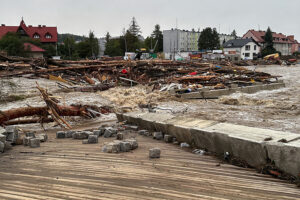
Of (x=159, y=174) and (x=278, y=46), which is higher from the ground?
(x=278, y=46)

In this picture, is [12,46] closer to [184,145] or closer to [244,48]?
[184,145]

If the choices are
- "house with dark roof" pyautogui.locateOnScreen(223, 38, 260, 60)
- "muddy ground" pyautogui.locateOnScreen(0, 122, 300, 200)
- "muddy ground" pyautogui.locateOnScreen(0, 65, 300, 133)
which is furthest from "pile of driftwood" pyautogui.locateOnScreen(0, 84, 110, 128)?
"house with dark roof" pyautogui.locateOnScreen(223, 38, 260, 60)

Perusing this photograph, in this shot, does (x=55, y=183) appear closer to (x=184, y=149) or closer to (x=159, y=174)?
(x=159, y=174)

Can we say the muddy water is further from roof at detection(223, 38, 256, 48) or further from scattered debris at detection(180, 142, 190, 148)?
roof at detection(223, 38, 256, 48)

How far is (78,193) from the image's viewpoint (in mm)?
3307

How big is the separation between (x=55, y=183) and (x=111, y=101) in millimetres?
9269

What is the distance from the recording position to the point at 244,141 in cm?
416

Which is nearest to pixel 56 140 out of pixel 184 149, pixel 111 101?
pixel 184 149

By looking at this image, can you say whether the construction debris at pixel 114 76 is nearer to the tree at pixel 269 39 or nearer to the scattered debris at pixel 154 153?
the scattered debris at pixel 154 153

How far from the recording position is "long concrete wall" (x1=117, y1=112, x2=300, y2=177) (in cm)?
370

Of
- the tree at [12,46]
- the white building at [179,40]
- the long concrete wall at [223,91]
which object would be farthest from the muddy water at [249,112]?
the white building at [179,40]

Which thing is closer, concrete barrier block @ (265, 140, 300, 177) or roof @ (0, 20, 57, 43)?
concrete barrier block @ (265, 140, 300, 177)

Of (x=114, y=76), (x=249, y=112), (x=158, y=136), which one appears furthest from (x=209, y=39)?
(x=158, y=136)

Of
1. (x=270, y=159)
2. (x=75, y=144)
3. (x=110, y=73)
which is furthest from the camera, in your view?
(x=110, y=73)
